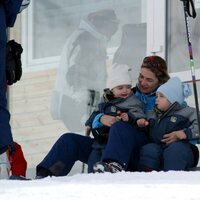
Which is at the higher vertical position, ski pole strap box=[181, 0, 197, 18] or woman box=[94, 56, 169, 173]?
ski pole strap box=[181, 0, 197, 18]

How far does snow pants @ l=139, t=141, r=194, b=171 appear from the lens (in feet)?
19.1

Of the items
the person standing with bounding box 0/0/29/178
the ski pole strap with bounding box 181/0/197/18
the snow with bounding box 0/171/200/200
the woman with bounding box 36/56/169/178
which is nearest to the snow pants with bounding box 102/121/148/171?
the woman with bounding box 36/56/169/178

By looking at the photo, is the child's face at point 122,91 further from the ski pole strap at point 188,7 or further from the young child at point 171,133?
the ski pole strap at point 188,7

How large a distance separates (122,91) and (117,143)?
Result: 0.53 m

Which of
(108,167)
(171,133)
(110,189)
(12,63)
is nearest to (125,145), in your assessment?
(108,167)

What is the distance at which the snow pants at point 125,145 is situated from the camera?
19.1 ft

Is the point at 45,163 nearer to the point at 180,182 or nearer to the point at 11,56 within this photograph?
the point at 11,56

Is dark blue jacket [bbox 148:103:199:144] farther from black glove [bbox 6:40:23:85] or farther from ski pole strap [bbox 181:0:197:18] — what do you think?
black glove [bbox 6:40:23:85]

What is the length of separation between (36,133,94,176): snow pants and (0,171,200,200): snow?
149cm

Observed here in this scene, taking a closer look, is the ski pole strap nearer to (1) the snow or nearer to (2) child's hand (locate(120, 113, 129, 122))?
(2) child's hand (locate(120, 113, 129, 122))

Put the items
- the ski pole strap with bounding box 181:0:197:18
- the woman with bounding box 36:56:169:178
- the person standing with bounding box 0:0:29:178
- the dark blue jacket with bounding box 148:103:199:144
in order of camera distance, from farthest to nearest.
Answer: the ski pole strap with bounding box 181:0:197:18 → the dark blue jacket with bounding box 148:103:199:144 → the woman with bounding box 36:56:169:178 → the person standing with bounding box 0:0:29:178

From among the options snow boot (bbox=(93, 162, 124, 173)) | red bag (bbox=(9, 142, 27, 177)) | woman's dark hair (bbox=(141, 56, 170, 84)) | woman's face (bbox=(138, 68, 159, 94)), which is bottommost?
red bag (bbox=(9, 142, 27, 177))

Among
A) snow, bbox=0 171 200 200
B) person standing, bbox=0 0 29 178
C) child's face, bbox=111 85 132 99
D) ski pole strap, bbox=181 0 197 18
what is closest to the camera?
snow, bbox=0 171 200 200

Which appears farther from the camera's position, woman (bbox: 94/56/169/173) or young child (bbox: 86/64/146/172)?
young child (bbox: 86/64/146/172)
